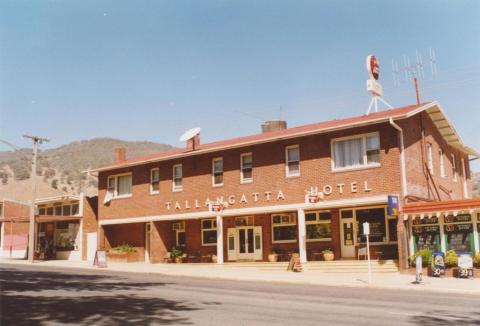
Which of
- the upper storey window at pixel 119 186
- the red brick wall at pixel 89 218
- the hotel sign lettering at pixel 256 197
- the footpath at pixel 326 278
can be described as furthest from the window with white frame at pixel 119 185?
the footpath at pixel 326 278

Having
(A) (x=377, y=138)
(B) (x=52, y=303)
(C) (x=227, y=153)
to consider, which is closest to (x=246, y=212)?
(C) (x=227, y=153)

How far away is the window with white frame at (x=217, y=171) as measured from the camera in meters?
30.7

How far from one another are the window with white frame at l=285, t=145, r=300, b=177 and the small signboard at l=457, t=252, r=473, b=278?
9303 millimetres

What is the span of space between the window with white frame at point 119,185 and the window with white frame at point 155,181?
217 centimetres

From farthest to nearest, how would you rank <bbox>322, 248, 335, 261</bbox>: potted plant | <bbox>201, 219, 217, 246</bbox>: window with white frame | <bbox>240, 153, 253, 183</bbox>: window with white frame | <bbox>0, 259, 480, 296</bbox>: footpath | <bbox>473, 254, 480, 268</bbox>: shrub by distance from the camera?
<bbox>201, 219, 217, 246</bbox>: window with white frame
<bbox>240, 153, 253, 183</bbox>: window with white frame
<bbox>322, 248, 335, 261</bbox>: potted plant
<bbox>473, 254, 480, 268</bbox>: shrub
<bbox>0, 259, 480, 296</bbox>: footpath

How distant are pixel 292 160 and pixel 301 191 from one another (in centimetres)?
187

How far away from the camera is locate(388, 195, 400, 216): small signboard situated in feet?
74.1

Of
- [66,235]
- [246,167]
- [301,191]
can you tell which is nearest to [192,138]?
[246,167]

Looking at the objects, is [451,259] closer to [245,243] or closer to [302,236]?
[302,236]

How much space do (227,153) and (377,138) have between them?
30.1 feet

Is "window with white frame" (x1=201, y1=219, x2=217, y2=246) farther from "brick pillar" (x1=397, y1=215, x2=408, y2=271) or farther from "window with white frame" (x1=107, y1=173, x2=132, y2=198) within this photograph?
"brick pillar" (x1=397, y1=215, x2=408, y2=271)

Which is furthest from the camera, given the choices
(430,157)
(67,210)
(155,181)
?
(67,210)

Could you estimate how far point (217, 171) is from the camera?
3092 cm

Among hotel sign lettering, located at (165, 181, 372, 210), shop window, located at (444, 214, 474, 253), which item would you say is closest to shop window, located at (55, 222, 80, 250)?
hotel sign lettering, located at (165, 181, 372, 210)
